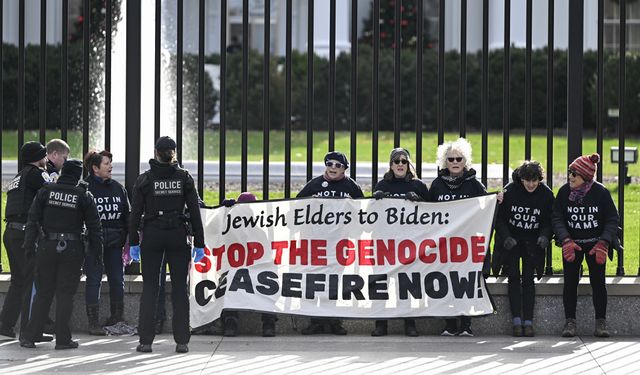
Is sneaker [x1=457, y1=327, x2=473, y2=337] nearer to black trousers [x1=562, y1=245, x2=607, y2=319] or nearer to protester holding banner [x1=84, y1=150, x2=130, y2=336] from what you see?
black trousers [x1=562, y1=245, x2=607, y2=319]

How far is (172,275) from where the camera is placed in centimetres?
946

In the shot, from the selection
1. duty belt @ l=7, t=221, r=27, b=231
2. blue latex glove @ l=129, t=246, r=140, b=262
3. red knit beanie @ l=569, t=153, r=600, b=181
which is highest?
red knit beanie @ l=569, t=153, r=600, b=181

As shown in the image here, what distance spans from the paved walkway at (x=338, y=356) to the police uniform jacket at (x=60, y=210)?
0.89m

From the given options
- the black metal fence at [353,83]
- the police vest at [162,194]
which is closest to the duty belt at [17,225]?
the black metal fence at [353,83]

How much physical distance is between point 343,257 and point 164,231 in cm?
158

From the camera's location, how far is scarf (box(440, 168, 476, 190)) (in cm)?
1018

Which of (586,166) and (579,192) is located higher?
(586,166)

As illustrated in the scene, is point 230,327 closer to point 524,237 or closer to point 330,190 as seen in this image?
point 330,190

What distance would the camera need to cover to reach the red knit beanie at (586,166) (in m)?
9.84

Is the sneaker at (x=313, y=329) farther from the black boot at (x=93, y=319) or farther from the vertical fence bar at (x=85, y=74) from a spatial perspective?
the vertical fence bar at (x=85, y=74)

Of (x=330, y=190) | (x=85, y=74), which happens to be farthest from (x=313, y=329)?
(x=85, y=74)

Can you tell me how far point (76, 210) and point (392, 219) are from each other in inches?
97.1

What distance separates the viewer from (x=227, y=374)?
28.3 feet

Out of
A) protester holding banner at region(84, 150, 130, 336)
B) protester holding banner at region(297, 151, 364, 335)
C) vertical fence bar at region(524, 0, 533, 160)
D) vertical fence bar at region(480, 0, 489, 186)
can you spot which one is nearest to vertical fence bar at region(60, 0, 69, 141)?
protester holding banner at region(84, 150, 130, 336)
